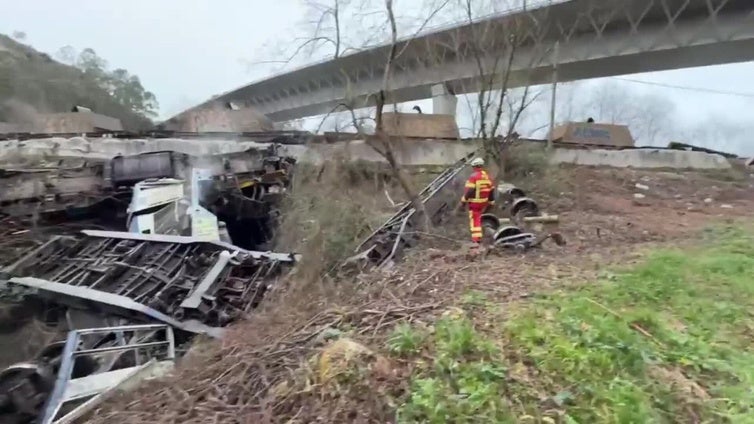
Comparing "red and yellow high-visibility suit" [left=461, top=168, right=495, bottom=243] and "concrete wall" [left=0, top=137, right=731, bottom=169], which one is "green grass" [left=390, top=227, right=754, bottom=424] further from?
"concrete wall" [left=0, top=137, right=731, bottom=169]

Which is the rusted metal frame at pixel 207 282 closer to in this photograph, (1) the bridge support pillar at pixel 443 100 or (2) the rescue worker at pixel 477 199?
(2) the rescue worker at pixel 477 199

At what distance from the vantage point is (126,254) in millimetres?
8398

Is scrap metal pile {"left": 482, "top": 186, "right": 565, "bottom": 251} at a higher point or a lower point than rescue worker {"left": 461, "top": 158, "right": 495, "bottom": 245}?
lower

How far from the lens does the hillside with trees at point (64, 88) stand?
32.8 m

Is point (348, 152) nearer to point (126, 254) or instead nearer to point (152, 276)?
point (126, 254)

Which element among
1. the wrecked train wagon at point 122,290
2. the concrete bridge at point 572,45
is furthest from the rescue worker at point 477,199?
the concrete bridge at point 572,45

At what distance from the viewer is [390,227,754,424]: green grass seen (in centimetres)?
336

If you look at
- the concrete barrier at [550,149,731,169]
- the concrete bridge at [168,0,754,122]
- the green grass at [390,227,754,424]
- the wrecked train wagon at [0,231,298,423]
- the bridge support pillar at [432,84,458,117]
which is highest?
the concrete bridge at [168,0,754,122]

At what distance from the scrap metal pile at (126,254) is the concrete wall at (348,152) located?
35.9 inches

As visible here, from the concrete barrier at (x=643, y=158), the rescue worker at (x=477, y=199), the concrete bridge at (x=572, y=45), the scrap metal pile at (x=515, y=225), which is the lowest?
the scrap metal pile at (x=515, y=225)

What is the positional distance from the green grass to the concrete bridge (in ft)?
27.6

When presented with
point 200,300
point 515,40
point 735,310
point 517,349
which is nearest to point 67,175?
point 200,300

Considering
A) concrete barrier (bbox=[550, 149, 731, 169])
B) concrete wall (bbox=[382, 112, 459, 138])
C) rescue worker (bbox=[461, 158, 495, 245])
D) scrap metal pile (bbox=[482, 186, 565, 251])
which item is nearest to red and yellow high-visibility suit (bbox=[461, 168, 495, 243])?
rescue worker (bbox=[461, 158, 495, 245])

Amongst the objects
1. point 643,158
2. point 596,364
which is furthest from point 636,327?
point 643,158
